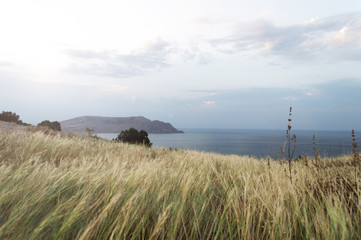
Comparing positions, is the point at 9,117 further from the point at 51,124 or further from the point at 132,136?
the point at 132,136

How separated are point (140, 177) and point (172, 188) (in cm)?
40

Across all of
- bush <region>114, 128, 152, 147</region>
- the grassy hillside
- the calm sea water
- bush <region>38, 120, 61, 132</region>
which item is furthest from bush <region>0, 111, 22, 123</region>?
the grassy hillside

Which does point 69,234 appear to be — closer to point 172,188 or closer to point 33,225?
point 33,225

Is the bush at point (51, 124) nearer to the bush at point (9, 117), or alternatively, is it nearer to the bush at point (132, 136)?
the bush at point (9, 117)

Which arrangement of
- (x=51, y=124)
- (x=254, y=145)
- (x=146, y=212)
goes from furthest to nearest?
(x=254, y=145), (x=51, y=124), (x=146, y=212)

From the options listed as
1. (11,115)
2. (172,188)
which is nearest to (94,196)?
(172,188)

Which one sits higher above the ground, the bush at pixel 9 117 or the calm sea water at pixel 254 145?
the bush at pixel 9 117

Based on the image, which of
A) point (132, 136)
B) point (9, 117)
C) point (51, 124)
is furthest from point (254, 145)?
point (9, 117)

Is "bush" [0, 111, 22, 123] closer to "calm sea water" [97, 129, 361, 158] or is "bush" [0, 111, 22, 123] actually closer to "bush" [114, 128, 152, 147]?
"calm sea water" [97, 129, 361, 158]

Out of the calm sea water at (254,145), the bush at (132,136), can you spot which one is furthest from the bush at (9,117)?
the bush at (132,136)

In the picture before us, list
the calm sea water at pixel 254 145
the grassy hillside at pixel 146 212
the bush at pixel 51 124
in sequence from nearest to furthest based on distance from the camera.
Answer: the grassy hillside at pixel 146 212, the calm sea water at pixel 254 145, the bush at pixel 51 124

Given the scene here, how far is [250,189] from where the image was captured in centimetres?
312

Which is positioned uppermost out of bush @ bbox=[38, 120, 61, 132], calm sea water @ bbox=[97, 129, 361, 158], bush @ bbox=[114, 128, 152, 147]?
bush @ bbox=[38, 120, 61, 132]

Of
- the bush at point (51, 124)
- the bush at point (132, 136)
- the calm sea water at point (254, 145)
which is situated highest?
the bush at point (51, 124)
